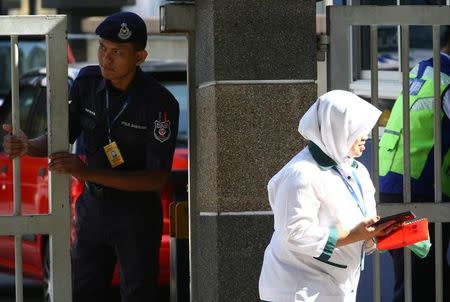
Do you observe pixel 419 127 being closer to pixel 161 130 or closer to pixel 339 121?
pixel 161 130

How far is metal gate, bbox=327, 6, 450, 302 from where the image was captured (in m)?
6.62

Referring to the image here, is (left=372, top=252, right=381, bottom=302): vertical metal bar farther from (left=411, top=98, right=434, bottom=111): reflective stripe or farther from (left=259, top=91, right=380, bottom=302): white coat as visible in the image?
(left=259, top=91, right=380, bottom=302): white coat

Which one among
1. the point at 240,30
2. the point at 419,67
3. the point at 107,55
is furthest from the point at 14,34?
the point at 419,67

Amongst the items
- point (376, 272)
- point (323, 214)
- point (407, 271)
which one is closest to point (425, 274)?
point (407, 271)

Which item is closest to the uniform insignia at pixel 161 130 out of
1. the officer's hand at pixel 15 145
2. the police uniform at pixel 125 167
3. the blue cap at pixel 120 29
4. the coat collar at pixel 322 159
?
the police uniform at pixel 125 167

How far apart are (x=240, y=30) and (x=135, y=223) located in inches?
40.3

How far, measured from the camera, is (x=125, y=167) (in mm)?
6750

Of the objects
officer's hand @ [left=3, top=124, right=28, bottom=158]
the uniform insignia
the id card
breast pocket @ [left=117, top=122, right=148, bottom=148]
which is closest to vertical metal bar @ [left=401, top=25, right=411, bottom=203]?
the uniform insignia

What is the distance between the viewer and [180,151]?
9.79 metres

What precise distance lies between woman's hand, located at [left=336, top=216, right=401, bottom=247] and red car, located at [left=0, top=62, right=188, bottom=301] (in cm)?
370

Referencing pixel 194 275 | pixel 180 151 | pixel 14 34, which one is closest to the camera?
pixel 14 34

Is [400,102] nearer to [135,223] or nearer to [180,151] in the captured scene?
[135,223]

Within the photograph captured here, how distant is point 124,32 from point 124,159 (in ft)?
1.94

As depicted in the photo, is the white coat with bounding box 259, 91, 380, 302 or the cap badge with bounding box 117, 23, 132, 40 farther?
the cap badge with bounding box 117, 23, 132, 40
